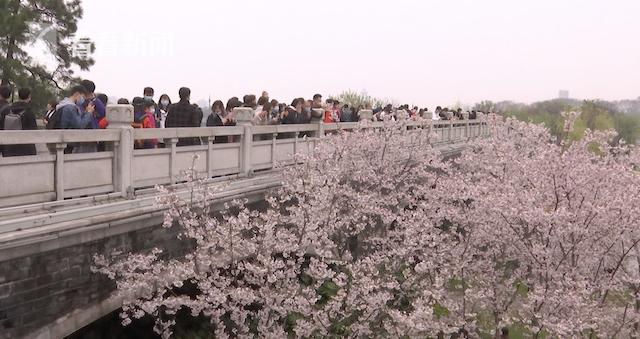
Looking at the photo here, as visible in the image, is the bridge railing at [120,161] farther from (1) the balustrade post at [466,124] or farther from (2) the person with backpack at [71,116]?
(1) the balustrade post at [466,124]

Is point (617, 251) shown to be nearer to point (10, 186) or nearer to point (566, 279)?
point (566, 279)

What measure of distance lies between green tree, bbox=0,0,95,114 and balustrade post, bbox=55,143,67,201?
1418 centimetres

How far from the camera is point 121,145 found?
8250 mm

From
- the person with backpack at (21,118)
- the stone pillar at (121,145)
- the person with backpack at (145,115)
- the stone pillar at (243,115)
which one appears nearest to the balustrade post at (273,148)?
the stone pillar at (243,115)

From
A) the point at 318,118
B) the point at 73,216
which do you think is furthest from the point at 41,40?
the point at 73,216

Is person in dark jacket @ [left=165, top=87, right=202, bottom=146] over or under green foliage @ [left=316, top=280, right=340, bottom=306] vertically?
over

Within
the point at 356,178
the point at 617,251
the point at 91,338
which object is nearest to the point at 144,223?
the point at 91,338

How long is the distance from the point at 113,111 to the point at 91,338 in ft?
12.7

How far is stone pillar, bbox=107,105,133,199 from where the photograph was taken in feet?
27.1

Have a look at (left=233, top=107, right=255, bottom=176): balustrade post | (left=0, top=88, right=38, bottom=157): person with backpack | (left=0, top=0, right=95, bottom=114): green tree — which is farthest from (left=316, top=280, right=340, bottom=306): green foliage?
(left=0, top=0, right=95, bottom=114): green tree

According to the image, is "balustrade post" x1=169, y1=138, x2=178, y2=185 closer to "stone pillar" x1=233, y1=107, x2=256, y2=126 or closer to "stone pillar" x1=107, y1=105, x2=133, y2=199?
"stone pillar" x1=107, y1=105, x2=133, y2=199

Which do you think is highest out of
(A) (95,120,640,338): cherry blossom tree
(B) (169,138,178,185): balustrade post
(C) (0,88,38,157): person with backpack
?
(C) (0,88,38,157): person with backpack

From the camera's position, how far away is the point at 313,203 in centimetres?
1005

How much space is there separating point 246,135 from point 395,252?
347 cm
